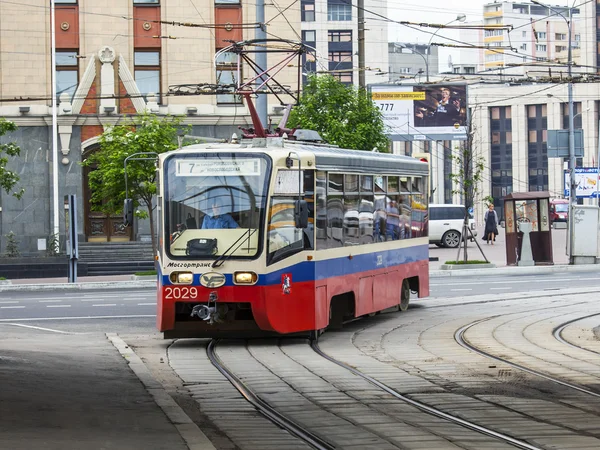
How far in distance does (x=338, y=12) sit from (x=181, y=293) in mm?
96436

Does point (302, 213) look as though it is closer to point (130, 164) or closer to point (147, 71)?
point (130, 164)

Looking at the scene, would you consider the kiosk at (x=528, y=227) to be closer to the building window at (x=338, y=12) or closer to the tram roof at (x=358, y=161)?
the tram roof at (x=358, y=161)

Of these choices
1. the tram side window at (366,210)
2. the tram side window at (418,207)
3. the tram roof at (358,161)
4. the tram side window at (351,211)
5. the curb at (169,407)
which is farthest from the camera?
the tram side window at (418,207)

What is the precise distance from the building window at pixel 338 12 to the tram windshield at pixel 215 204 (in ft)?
310

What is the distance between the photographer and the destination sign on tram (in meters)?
16.4

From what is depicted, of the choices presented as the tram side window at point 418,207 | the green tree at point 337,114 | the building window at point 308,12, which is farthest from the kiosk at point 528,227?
the building window at point 308,12

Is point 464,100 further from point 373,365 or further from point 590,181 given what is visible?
point 373,365

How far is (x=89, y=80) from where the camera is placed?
146ft

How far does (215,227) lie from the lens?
53.4 ft

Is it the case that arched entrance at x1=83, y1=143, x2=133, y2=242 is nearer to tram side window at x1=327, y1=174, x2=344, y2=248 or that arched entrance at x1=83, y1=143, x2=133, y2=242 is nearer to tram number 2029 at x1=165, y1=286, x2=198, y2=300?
tram side window at x1=327, y1=174, x2=344, y2=248

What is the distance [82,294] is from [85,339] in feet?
42.8

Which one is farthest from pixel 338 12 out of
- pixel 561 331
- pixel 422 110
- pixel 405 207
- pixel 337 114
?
pixel 561 331

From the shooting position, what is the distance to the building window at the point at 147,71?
45375 millimetres

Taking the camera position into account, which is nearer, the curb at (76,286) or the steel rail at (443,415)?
the steel rail at (443,415)
